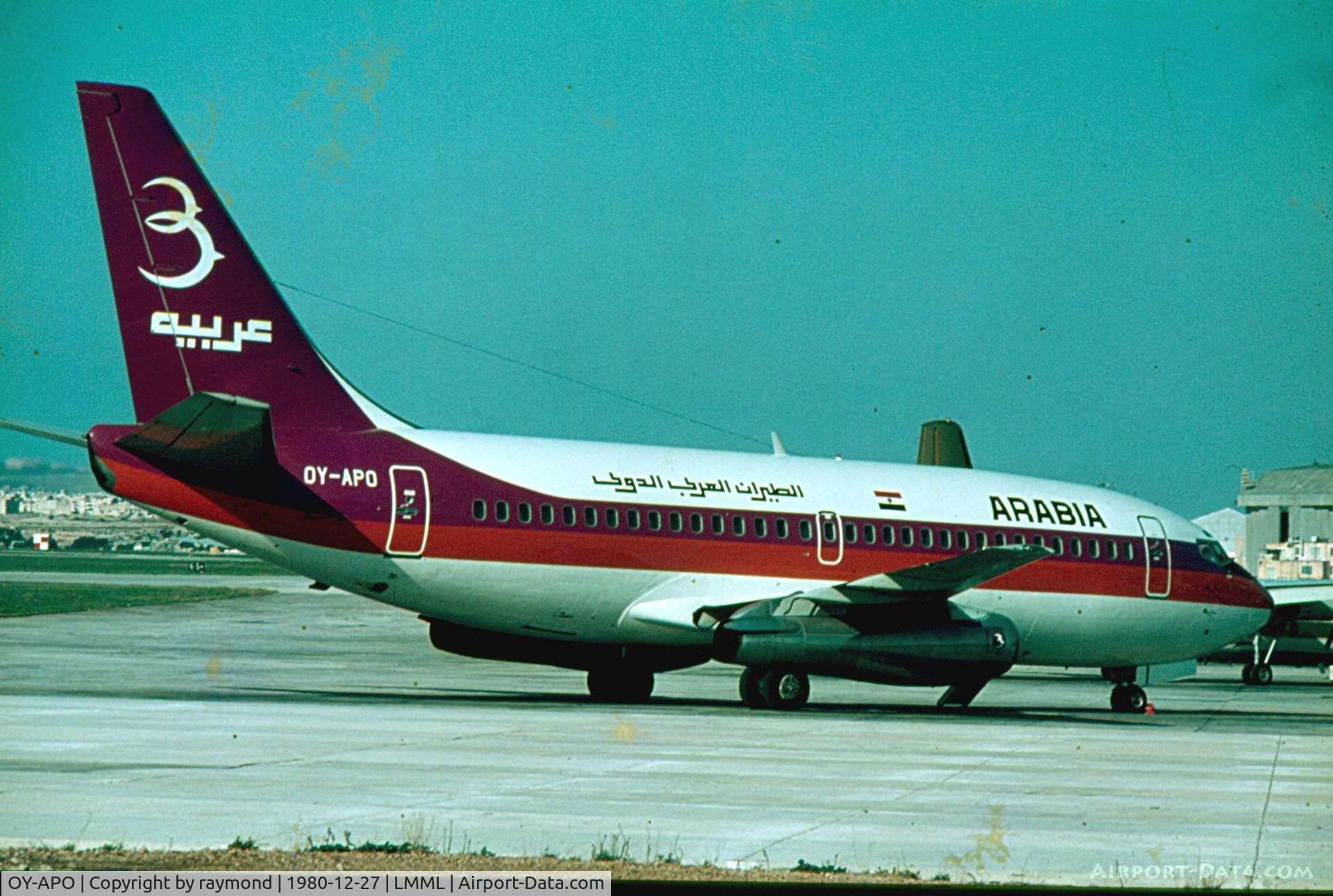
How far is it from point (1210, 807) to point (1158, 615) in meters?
15.4

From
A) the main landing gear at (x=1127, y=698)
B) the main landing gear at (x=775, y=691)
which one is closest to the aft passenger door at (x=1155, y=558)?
the main landing gear at (x=1127, y=698)

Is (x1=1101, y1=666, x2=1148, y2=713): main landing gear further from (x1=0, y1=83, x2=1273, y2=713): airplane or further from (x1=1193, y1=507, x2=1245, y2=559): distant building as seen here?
(x1=1193, y1=507, x2=1245, y2=559): distant building

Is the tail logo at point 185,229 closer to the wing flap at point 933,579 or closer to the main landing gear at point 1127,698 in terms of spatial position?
the wing flap at point 933,579

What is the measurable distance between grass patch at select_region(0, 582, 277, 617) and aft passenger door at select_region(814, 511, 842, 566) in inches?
1283

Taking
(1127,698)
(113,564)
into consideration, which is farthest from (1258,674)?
(113,564)

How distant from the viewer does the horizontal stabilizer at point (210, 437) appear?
19.7m

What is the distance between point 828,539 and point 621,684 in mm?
4124

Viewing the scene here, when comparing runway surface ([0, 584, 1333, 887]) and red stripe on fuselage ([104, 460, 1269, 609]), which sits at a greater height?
red stripe on fuselage ([104, 460, 1269, 609])

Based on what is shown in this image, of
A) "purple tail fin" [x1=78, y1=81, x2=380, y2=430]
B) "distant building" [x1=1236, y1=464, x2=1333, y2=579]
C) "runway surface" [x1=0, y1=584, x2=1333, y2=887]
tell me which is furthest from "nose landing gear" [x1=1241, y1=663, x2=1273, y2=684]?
"distant building" [x1=1236, y1=464, x2=1333, y2=579]

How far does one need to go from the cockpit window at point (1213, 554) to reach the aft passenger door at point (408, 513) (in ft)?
46.9

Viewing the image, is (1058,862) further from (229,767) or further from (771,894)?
(229,767)

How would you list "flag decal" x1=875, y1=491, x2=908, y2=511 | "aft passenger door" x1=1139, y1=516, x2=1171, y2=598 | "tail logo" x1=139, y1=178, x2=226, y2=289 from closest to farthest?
"tail logo" x1=139, y1=178, x2=226, y2=289
"flag decal" x1=875, y1=491, x2=908, y2=511
"aft passenger door" x1=1139, y1=516, x2=1171, y2=598

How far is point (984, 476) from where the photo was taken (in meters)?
27.3

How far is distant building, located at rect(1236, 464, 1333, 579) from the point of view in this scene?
71.9 metres
